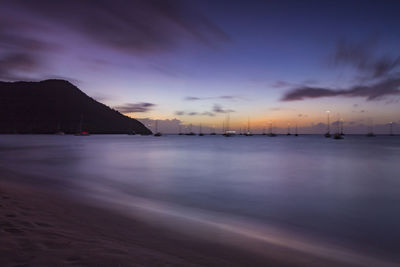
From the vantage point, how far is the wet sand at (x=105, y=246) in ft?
14.1

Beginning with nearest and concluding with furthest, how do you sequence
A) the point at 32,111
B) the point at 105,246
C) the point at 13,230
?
the point at 105,246 < the point at 13,230 < the point at 32,111

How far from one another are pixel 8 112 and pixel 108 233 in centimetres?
21527

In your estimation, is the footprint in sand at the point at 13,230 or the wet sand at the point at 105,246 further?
the footprint in sand at the point at 13,230

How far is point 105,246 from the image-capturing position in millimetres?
4949

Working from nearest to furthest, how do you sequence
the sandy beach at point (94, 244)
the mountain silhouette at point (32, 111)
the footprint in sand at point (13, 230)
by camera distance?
the sandy beach at point (94, 244)
the footprint in sand at point (13, 230)
the mountain silhouette at point (32, 111)

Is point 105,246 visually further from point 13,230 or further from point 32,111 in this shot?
point 32,111

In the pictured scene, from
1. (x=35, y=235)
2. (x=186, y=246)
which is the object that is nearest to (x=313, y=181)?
(x=186, y=246)

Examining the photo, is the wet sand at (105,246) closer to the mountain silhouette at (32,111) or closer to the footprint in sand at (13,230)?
the footprint in sand at (13,230)

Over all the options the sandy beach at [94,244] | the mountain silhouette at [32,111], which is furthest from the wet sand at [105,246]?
the mountain silhouette at [32,111]

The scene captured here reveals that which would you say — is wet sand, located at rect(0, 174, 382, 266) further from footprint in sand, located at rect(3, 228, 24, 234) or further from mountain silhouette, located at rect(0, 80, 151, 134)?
mountain silhouette, located at rect(0, 80, 151, 134)

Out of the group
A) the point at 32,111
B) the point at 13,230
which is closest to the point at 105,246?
the point at 13,230

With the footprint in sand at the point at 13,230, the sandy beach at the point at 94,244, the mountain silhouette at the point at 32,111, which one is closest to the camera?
the sandy beach at the point at 94,244

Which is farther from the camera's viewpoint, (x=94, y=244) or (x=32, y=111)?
(x=32, y=111)

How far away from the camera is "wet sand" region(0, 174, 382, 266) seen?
4293 millimetres
